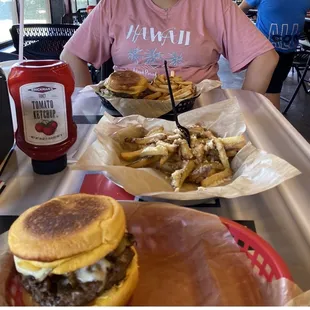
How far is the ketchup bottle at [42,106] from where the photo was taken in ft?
2.75

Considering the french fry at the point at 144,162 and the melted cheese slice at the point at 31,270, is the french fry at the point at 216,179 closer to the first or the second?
the french fry at the point at 144,162

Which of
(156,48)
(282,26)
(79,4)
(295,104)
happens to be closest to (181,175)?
(156,48)

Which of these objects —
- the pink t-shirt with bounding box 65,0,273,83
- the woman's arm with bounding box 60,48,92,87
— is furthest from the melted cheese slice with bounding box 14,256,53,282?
the woman's arm with bounding box 60,48,92,87

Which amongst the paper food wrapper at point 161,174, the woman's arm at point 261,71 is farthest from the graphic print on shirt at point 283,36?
the paper food wrapper at point 161,174

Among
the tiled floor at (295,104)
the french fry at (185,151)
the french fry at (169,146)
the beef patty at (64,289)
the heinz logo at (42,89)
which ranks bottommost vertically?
the tiled floor at (295,104)

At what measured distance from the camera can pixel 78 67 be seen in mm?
1971

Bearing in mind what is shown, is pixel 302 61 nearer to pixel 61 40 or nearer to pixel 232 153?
pixel 61 40

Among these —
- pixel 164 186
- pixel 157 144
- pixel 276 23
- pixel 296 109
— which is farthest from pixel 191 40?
pixel 296 109

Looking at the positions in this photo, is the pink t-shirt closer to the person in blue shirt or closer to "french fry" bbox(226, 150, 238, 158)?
"french fry" bbox(226, 150, 238, 158)

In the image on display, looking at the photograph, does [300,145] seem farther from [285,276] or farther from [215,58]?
[215,58]

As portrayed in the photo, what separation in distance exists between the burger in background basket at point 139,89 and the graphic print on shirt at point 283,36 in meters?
2.20

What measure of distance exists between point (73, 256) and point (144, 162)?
0.44m

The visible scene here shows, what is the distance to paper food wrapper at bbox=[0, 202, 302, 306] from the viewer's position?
0.57m

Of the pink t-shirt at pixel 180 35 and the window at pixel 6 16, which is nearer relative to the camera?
the pink t-shirt at pixel 180 35
